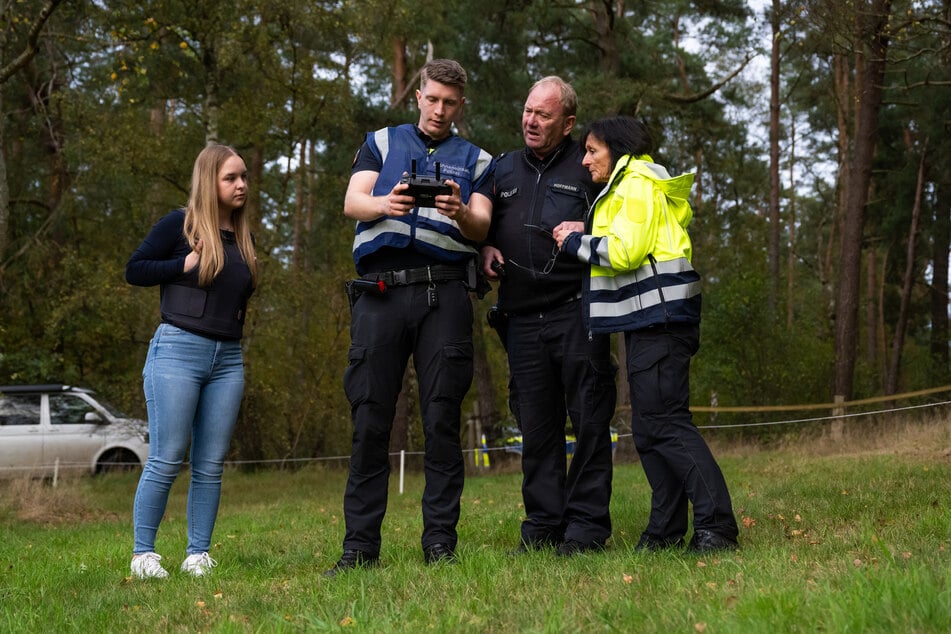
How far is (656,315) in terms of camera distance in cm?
429

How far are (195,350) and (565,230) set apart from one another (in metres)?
1.81

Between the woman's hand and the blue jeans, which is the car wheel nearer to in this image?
the blue jeans

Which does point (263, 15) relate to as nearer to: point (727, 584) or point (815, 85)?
point (727, 584)

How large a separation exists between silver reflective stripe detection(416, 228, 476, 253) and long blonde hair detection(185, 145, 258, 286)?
3.37ft

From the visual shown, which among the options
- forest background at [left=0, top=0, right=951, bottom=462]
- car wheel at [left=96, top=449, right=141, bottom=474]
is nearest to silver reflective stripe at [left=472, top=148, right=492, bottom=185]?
forest background at [left=0, top=0, right=951, bottom=462]

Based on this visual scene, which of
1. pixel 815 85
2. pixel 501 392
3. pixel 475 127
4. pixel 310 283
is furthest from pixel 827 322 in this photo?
pixel 310 283

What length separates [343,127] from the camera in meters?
17.2

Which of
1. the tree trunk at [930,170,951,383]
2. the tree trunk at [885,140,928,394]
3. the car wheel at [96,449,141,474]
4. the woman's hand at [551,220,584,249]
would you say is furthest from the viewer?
the tree trunk at [930,170,951,383]

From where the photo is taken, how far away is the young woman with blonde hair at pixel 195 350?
182 inches

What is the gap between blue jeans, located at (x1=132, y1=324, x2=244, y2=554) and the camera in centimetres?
461

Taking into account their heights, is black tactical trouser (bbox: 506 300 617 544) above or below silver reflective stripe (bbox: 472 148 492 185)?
below

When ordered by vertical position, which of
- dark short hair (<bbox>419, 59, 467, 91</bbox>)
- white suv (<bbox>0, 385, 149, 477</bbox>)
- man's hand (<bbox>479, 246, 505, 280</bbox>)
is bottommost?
white suv (<bbox>0, 385, 149, 477</bbox>)

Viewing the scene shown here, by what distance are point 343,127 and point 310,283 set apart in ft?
9.55

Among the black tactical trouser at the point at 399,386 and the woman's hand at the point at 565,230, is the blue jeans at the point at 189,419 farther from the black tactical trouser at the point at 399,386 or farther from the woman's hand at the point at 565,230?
the woman's hand at the point at 565,230
